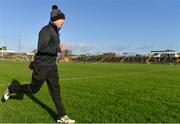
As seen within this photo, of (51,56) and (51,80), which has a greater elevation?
(51,56)

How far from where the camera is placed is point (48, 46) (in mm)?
6547

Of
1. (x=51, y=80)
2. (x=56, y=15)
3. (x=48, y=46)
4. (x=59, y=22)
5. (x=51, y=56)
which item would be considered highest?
(x=56, y=15)

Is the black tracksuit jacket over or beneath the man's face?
beneath

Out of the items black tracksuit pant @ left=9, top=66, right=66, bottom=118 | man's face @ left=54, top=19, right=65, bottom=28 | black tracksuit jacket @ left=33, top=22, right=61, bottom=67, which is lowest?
black tracksuit pant @ left=9, top=66, right=66, bottom=118

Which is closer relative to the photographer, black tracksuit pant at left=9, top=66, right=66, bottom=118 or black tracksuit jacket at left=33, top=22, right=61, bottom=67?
black tracksuit jacket at left=33, top=22, right=61, bottom=67

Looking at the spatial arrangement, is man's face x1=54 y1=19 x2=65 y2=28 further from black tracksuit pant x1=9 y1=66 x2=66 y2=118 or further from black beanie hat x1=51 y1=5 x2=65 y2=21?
black tracksuit pant x1=9 y1=66 x2=66 y2=118

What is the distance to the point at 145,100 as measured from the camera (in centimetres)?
898

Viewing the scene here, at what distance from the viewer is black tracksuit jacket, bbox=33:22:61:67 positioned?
649 centimetres

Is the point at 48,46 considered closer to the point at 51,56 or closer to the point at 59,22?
the point at 51,56

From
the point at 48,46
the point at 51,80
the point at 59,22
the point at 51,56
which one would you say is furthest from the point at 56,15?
the point at 51,80

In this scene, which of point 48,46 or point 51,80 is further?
→ point 51,80

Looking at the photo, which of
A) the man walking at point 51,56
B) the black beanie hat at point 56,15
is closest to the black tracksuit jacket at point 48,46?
the man walking at point 51,56

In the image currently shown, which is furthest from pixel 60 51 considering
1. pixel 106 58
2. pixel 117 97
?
pixel 106 58

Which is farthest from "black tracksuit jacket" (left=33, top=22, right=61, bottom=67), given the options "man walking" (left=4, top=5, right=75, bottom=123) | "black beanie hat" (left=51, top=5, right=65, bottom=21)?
"black beanie hat" (left=51, top=5, right=65, bottom=21)
